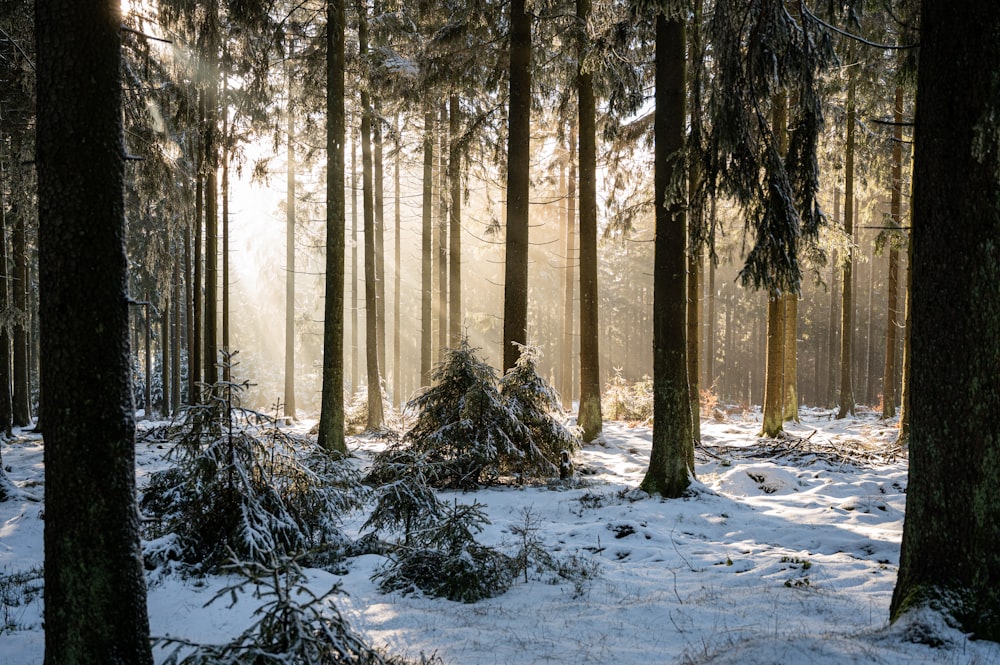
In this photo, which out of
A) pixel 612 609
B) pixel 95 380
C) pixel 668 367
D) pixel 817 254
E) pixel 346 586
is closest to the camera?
pixel 95 380

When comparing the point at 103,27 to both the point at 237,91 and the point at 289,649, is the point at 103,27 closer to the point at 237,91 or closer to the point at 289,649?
the point at 289,649

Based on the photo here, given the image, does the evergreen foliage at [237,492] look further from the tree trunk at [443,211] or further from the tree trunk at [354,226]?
the tree trunk at [354,226]

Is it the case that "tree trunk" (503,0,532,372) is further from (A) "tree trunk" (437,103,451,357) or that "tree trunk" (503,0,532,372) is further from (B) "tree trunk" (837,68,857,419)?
(B) "tree trunk" (837,68,857,419)

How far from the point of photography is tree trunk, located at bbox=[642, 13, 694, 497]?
8766 millimetres

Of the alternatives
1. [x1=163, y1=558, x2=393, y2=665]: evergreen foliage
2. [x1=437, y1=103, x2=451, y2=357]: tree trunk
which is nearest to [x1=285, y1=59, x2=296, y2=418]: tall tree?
[x1=437, y1=103, x2=451, y2=357]: tree trunk

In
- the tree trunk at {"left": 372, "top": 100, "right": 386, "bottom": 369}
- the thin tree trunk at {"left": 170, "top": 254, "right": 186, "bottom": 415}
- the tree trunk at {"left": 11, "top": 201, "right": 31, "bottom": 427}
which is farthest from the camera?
the thin tree trunk at {"left": 170, "top": 254, "right": 186, "bottom": 415}

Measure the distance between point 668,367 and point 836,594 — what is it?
4.09 metres

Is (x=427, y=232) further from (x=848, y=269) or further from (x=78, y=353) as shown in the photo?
(x=78, y=353)

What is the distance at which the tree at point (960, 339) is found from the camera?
3832 millimetres

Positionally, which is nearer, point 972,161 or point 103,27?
point 103,27

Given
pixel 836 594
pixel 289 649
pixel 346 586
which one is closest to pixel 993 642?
pixel 836 594

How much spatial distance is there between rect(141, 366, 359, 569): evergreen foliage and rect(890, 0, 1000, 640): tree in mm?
5280

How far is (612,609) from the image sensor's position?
5012 millimetres

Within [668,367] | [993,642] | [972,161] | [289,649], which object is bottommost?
[993,642]
